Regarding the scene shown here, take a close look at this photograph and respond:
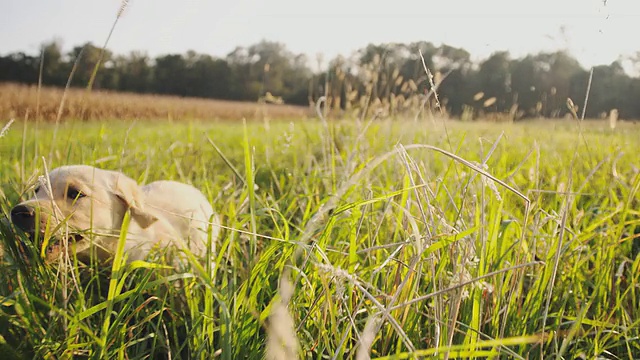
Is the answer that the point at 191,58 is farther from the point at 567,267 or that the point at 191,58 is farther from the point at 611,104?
the point at 567,267

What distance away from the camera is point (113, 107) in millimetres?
2127

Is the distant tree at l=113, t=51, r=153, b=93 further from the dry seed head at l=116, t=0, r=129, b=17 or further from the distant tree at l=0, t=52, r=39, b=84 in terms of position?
the distant tree at l=0, t=52, r=39, b=84

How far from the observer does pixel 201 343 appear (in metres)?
1.12

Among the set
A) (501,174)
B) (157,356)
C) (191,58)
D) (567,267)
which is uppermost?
(191,58)

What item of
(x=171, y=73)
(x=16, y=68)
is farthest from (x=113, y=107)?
(x=16, y=68)

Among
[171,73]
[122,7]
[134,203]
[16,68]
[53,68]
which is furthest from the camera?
[16,68]

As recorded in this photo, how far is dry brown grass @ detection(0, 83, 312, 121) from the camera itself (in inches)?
72.6

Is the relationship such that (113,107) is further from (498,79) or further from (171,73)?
(171,73)

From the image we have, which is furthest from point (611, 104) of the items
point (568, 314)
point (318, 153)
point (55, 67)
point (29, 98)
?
point (29, 98)

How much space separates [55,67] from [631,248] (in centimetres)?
734

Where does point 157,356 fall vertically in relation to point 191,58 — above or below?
below

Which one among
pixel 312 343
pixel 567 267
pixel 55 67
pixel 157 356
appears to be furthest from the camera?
pixel 55 67

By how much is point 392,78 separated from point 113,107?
2.36 metres

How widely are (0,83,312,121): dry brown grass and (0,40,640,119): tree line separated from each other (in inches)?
3.8
